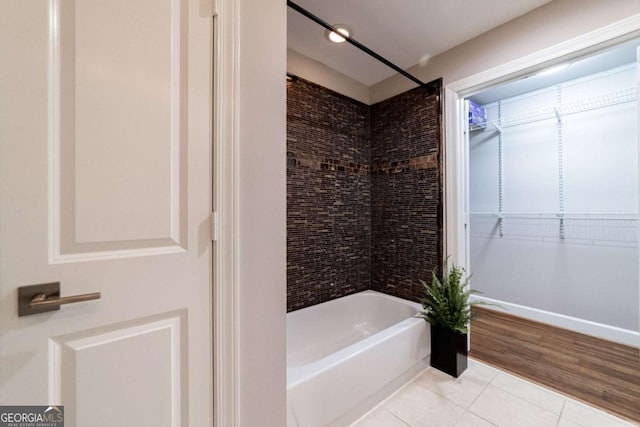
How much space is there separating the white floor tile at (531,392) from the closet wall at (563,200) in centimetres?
139

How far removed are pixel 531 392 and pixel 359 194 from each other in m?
1.97

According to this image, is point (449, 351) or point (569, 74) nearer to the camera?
point (449, 351)

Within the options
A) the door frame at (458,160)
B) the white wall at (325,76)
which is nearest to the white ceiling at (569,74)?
the door frame at (458,160)

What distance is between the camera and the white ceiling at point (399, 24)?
1.67m

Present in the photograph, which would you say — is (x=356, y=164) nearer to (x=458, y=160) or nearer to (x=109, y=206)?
(x=458, y=160)

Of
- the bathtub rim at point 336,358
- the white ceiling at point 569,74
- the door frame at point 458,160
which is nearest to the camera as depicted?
the bathtub rim at point 336,358

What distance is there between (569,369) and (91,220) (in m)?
3.01

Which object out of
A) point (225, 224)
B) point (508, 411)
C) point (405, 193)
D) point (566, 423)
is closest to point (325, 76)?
point (405, 193)

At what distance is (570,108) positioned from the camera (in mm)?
2605

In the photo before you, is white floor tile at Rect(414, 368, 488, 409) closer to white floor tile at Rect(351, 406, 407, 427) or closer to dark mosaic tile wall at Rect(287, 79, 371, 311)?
white floor tile at Rect(351, 406, 407, 427)

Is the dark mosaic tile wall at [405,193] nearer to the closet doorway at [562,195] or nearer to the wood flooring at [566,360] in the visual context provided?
the closet doorway at [562,195]

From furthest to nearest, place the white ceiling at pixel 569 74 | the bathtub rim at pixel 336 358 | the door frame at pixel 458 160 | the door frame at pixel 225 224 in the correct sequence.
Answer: the white ceiling at pixel 569 74 < the door frame at pixel 458 160 < the bathtub rim at pixel 336 358 < the door frame at pixel 225 224

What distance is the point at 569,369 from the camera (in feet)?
6.24

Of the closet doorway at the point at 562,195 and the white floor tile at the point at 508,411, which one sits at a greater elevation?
the closet doorway at the point at 562,195
